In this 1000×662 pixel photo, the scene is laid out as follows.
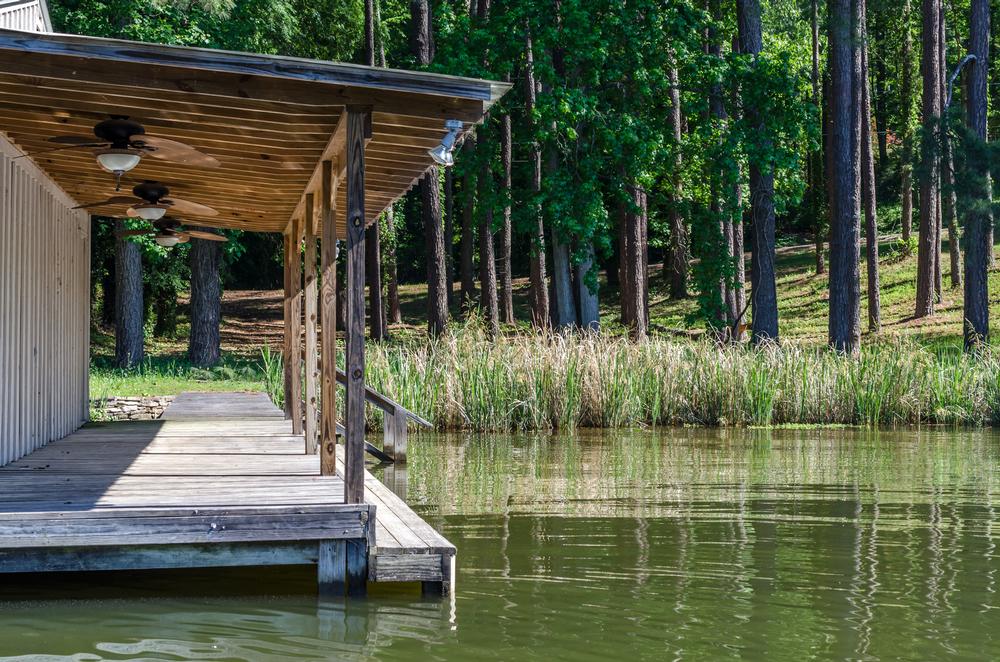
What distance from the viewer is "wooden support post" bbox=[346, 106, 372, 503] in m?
6.02

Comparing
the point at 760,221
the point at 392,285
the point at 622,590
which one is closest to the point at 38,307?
the point at 622,590

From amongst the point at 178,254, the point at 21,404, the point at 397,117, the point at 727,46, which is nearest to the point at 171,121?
the point at 397,117

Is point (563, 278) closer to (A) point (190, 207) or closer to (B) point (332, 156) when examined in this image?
(A) point (190, 207)

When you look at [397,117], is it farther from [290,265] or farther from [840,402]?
A: [840,402]

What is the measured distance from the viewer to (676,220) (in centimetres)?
2956

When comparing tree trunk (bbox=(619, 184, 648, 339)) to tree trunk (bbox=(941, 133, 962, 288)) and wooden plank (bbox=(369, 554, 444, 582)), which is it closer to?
tree trunk (bbox=(941, 133, 962, 288))

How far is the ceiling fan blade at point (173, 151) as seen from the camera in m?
6.85

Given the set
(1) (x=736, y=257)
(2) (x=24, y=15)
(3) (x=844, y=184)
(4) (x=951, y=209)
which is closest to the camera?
(2) (x=24, y=15)

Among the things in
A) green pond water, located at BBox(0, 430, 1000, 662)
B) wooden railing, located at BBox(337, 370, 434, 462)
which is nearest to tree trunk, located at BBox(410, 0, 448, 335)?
wooden railing, located at BBox(337, 370, 434, 462)

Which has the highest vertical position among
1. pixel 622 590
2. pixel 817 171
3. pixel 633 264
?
pixel 817 171

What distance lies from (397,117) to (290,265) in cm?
539

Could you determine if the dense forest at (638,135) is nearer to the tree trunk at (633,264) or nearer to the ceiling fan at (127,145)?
the tree trunk at (633,264)

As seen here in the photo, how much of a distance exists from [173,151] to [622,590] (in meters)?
3.61

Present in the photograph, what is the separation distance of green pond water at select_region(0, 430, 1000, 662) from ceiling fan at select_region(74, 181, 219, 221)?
2898 mm
